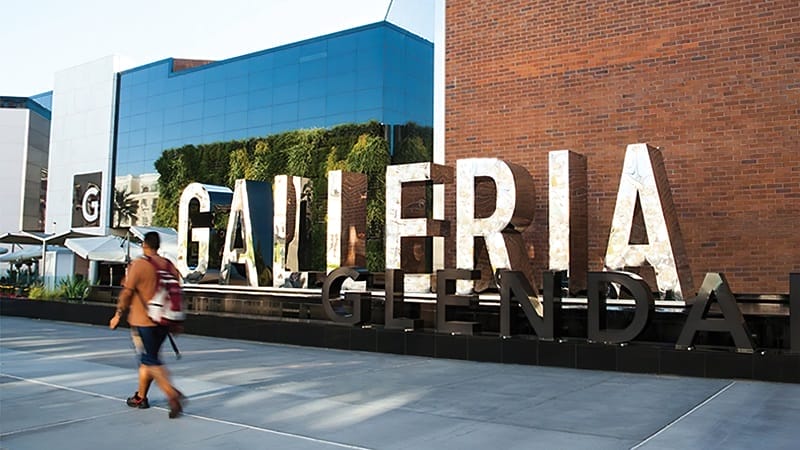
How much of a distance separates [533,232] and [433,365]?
4333mm

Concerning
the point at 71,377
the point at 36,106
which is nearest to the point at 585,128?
the point at 71,377

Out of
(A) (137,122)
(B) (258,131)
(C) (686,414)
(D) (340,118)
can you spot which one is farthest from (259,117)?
(C) (686,414)

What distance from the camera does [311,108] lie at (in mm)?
33406

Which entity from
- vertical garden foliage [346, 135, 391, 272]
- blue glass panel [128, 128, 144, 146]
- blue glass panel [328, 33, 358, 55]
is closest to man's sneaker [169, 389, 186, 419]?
vertical garden foliage [346, 135, 391, 272]

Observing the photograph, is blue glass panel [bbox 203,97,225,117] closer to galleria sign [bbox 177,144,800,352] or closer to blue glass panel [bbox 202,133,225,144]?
blue glass panel [bbox 202,133,225,144]

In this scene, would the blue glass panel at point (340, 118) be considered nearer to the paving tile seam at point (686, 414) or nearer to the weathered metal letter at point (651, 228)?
the weathered metal letter at point (651, 228)

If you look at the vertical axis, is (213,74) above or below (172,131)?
above

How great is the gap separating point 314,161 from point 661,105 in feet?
74.8

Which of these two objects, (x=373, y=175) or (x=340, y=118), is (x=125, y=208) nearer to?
(x=340, y=118)

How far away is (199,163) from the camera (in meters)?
36.6

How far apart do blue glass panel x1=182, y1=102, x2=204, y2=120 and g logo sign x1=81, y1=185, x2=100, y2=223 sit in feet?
21.4

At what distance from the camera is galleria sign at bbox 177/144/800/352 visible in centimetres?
980

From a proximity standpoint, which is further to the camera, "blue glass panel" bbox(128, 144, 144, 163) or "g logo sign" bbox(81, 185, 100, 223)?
"g logo sign" bbox(81, 185, 100, 223)

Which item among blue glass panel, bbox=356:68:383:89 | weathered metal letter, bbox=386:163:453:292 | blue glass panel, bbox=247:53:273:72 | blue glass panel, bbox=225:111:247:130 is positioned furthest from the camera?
blue glass panel, bbox=225:111:247:130
